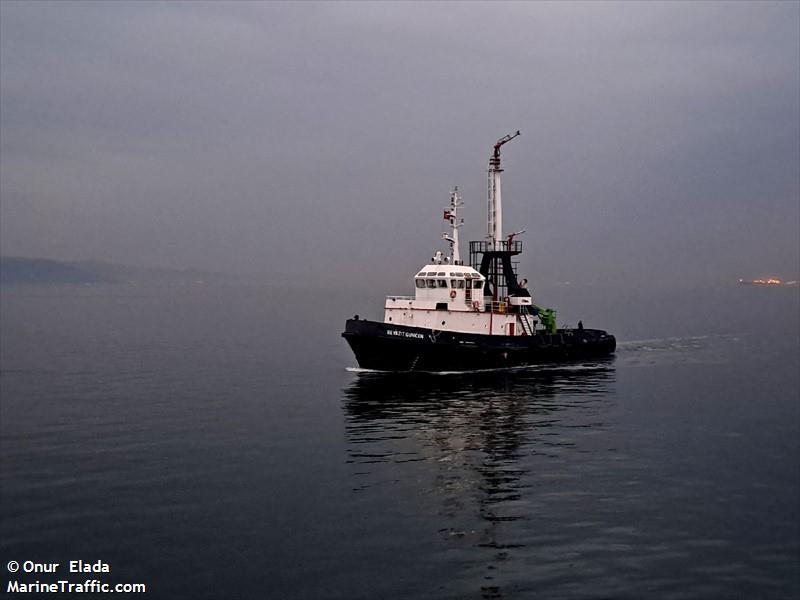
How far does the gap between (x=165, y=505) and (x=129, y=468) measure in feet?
16.3

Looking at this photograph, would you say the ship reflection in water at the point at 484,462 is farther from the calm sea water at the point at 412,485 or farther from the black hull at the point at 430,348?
the black hull at the point at 430,348

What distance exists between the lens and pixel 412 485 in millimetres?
22906

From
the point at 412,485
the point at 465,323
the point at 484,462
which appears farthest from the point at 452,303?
the point at 412,485

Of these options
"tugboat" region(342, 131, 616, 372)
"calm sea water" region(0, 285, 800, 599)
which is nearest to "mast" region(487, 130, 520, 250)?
"tugboat" region(342, 131, 616, 372)

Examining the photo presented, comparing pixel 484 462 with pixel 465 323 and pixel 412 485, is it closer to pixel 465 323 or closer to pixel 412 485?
pixel 412 485

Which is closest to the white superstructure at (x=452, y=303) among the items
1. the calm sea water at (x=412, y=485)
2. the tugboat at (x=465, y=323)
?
the tugboat at (x=465, y=323)

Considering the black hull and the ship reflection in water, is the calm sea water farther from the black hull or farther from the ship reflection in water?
the black hull

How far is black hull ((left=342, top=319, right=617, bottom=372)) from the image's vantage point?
47.5 metres

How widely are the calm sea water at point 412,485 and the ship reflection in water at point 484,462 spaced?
11 centimetres

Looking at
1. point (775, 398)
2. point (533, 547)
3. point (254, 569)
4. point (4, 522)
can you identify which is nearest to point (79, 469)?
point (4, 522)

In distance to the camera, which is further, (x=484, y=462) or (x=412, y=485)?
(x=484, y=462)

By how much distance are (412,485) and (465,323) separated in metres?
29.3

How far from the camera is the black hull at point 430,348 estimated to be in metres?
47.5

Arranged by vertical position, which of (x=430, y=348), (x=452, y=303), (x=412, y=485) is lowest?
(x=412, y=485)
